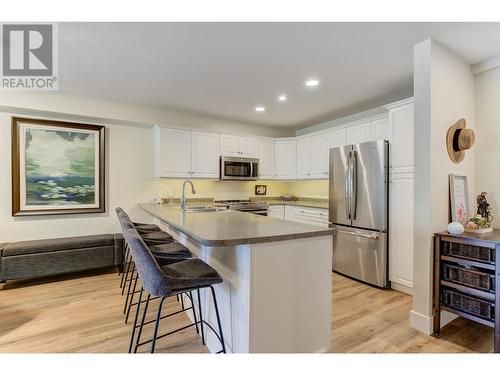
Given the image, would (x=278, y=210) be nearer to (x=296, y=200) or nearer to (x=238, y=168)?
(x=296, y=200)

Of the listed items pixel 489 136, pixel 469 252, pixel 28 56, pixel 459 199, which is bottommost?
pixel 469 252

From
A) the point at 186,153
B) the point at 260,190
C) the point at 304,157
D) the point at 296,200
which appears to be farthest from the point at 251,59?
the point at 296,200

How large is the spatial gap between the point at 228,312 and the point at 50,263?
9.28ft

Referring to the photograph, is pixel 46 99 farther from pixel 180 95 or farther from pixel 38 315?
pixel 38 315

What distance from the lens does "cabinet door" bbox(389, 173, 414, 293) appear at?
9.36ft

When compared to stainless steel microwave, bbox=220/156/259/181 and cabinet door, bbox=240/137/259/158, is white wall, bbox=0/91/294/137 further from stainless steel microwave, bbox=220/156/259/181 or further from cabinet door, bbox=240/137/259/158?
stainless steel microwave, bbox=220/156/259/181

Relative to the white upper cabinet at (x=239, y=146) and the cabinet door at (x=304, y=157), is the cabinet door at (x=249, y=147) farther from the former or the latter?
the cabinet door at (x=304, y=157)

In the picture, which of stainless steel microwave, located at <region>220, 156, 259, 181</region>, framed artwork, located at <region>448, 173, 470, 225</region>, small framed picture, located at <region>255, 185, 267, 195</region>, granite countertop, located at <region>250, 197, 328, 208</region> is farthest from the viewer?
small framed picture, located at <region>255, 185, 267, 195</region>

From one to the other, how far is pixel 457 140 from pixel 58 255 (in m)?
4.71

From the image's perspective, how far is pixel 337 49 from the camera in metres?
2.29

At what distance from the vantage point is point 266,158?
5.14m

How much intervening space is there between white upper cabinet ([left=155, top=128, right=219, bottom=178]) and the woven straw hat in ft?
10.9

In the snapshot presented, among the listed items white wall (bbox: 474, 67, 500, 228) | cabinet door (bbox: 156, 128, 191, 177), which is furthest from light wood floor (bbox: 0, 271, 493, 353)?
cabinet door (bbox: 156, 128, 191, 177)
